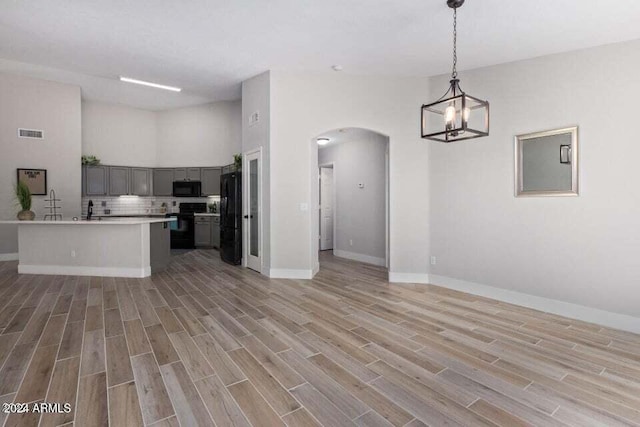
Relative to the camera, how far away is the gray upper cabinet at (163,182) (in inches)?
328

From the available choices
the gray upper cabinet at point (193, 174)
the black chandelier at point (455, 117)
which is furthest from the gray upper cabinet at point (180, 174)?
the black chandelier at point (455, 117)

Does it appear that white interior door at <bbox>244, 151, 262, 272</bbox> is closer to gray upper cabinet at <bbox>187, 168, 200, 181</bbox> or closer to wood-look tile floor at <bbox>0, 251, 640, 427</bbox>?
wood-look tile floor at <bbox>0, 251, 640, 427</bbox>

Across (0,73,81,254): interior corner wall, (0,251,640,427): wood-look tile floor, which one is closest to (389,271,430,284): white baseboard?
(0,251,640,427): wood-look tile floor

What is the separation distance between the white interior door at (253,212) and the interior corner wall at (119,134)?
4.28 m

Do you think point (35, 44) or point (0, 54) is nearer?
point (35, 44)

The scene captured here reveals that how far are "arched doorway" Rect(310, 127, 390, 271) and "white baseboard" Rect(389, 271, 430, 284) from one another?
913 mm

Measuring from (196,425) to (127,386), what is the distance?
27.7 inches

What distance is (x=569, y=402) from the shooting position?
2016mm

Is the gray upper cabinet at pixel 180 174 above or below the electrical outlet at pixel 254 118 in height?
below

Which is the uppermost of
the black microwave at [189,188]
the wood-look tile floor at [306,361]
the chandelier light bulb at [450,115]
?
the chandelier light bulb at [450,115]

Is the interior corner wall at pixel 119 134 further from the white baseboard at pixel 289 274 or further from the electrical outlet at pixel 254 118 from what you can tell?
the white baseboard at pixel 289 274

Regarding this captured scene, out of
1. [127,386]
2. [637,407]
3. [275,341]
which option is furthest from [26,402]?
[637,407]

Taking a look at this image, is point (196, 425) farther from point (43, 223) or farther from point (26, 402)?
point (43, 223)

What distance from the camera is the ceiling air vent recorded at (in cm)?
637
